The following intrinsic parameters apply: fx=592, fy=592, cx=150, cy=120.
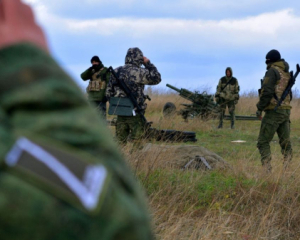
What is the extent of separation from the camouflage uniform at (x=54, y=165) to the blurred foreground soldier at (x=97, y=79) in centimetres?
1057

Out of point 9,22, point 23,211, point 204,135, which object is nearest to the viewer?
point 23,211

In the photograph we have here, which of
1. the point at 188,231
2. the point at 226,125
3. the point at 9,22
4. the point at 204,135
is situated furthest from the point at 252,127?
the point at 9,22

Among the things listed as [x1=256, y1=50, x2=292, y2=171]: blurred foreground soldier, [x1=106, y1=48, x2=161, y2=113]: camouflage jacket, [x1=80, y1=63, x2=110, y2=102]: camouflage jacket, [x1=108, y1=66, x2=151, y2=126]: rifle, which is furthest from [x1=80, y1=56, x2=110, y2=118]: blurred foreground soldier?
[x1=256, y1=50, x2=292, y2=171]: blurred foreground soldier

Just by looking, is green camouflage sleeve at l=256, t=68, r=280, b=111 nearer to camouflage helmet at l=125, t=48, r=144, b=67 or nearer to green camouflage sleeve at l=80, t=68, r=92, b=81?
camouflage helmet at l=125, t=48, r=144, b=67

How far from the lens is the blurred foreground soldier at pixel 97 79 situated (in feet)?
37.0

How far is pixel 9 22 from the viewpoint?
79 centimetres

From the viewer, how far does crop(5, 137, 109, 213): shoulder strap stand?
26.7 inches

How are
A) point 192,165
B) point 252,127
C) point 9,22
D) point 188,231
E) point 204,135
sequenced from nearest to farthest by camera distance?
point 9,22 → point 188,231 → point 192,165 → point 204,135 → point 252,127

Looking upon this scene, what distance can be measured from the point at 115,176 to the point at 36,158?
0.10 metres

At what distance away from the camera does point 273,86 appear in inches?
295

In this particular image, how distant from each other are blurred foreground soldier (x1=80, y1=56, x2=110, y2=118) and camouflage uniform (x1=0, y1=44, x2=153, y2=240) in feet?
34.7

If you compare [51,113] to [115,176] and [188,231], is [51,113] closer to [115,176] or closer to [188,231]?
[115,176]

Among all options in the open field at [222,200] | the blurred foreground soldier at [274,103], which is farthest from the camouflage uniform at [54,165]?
the blurred foreground soldier at [274,103]

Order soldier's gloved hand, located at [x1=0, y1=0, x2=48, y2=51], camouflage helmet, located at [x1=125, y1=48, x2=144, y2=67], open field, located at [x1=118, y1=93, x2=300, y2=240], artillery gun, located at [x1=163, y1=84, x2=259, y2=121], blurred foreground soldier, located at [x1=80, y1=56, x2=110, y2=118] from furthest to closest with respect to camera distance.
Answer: artillery gun, located at [x1=163, y1=84, x2=259, y2=121]
blurred foreground soldier, located at [x1=80, y1=56, x2=110, y2=118]
camouflage helmet, located at [x1=125, y1=48, x2=144, y2=67]
open field, located at [x1=118, y1=93, x2=300, y2=240]
soldier's gloved hand, located at [x1=0, y1=0, x2=48, y2=51]
